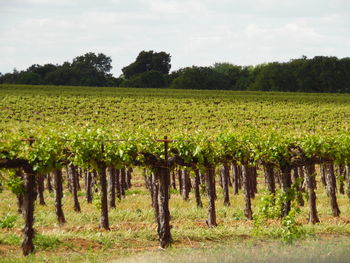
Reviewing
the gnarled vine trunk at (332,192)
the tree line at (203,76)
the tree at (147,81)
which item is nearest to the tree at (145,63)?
the tree line at (203,76)

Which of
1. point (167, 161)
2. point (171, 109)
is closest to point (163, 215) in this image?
point (167, 161)

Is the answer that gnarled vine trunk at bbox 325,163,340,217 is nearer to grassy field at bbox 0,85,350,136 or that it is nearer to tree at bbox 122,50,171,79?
grassy field at bbox 0,85,350,136

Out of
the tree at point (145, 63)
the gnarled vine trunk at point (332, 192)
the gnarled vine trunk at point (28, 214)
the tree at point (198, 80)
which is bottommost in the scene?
the gnarled vine trunk at point (332, 192)

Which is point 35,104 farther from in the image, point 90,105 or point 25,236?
point 25,236

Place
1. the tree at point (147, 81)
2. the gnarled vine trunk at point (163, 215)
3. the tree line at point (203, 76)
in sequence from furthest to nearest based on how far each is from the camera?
the tree at point (147, 81) < the tree line at point (203, 76) < the gnarled vine trunk at point (163, 215)

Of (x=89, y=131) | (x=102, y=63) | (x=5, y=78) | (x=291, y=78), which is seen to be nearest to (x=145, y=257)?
(x=89, y=131)

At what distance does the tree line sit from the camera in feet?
315

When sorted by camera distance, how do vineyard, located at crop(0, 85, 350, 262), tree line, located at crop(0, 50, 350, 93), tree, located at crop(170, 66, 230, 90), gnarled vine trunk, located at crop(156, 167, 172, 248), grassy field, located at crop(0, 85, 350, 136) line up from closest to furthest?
vineyard, located at crop(0, 85, 350, 262)
gnarled vine trunk, located at crop(156, 167, 172, 248)
grassy field, located at crop(0, 85, 350, 136)
tree line, located at crop(0, 50, 350, 93)
tree, located at crop(170, 66, 230, 90)

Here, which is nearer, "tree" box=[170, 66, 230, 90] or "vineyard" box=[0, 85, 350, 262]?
"vineyard" box=[0, 85, 350, 262]

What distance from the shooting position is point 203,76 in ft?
337

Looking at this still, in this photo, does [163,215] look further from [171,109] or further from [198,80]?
[198,80]

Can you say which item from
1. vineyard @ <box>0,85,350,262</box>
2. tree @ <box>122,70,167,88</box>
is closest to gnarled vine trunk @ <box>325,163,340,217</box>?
vineyard @ <box>0,85,350,262</box>

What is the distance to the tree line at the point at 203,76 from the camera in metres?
95.9

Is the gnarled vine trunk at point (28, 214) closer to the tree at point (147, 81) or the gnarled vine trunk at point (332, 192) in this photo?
the gnarled vine trunk at point (332, 192)
